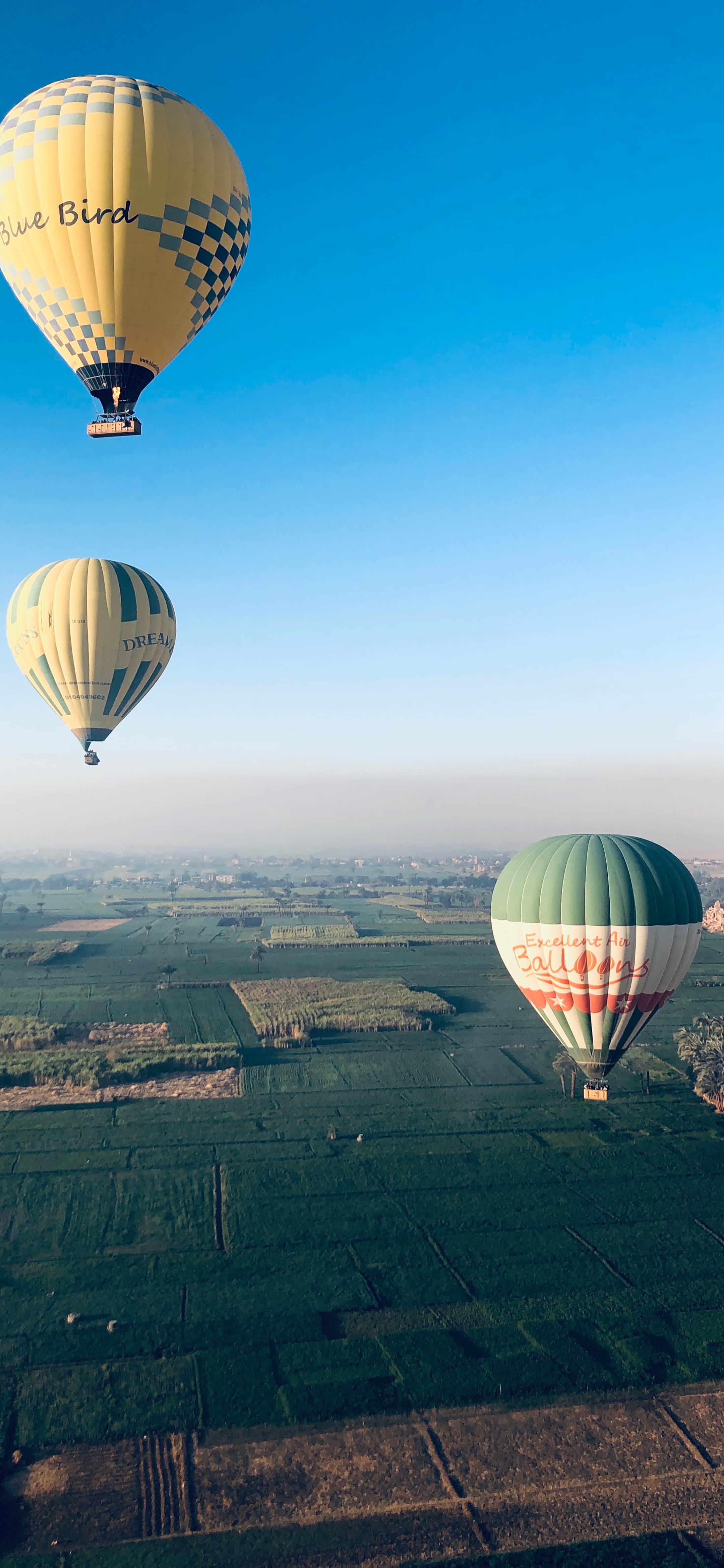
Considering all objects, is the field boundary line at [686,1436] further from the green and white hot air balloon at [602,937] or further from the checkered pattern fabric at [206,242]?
the checkered pattern fabric at [206,242]

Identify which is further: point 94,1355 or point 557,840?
point 557,840

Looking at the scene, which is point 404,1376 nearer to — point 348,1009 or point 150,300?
point 150,300

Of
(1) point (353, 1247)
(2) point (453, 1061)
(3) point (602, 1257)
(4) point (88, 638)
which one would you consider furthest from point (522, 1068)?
(4) point (88, 638)

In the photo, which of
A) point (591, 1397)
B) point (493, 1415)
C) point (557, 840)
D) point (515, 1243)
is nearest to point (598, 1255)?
point (515, 1243)

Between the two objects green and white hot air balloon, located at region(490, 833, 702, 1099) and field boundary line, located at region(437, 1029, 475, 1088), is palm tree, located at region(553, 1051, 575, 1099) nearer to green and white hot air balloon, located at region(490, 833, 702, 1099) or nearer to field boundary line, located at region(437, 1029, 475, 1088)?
field boundary line, located at region(437, 1029, 475, 1088)

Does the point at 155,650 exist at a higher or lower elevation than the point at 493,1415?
higher

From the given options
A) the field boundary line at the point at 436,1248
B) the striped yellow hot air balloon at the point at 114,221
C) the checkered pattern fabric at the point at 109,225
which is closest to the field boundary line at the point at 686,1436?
the field boundary line at the point at 436,1248
